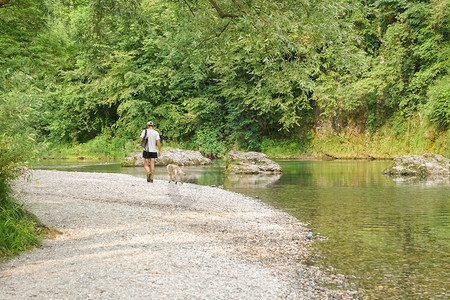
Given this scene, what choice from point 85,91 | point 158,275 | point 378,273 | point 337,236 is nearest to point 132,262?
point 158,275

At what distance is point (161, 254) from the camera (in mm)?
6789

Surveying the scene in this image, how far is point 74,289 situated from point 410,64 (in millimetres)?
30685

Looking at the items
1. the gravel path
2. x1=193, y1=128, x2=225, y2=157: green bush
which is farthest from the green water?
x1=193, y1=128, x2=225, y2=157: green bush

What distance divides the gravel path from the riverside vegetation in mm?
1099

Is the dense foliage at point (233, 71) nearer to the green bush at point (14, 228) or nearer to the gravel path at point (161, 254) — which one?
the green bush at point (14, 228)

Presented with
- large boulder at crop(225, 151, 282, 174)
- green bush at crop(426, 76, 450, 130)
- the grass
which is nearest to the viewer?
the grass

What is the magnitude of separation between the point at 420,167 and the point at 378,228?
1320cm

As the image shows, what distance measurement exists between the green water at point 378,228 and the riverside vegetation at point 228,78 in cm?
323

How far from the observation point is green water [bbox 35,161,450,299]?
241 inches

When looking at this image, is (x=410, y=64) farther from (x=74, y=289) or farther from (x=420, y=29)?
(x=74, y=289)

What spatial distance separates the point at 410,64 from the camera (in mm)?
31406

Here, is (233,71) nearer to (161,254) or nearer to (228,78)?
(228,78)

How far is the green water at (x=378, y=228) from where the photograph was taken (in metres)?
6.13

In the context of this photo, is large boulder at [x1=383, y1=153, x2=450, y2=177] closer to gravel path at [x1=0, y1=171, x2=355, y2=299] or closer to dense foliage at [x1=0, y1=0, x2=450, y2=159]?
dense foliage at [x1=0, y1=0, x2=450, y2=159]
